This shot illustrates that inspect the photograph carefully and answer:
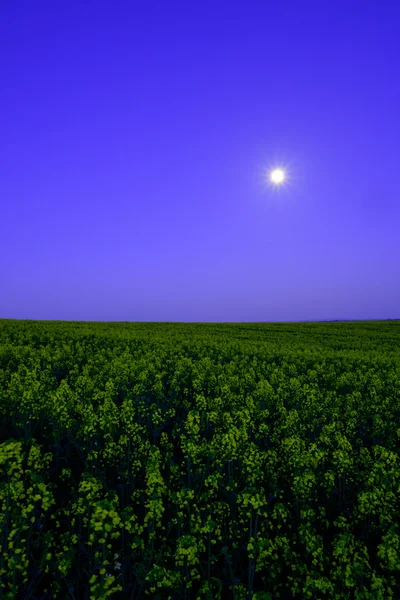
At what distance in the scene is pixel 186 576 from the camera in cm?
417

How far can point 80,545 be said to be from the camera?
4719 millimetres

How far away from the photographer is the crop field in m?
4.19

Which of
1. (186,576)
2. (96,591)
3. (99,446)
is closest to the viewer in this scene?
(96,591)

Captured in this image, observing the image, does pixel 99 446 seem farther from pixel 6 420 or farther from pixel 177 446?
pixel 6 420

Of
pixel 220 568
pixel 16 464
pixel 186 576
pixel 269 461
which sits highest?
pixel 16 464

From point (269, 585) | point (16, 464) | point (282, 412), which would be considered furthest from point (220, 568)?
point (282, 412)

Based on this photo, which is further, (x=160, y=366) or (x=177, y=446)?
(x=160, y=366)

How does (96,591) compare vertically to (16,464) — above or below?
below

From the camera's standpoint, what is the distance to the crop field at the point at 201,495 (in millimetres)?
4188

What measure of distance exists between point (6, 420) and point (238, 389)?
6798 millimetres

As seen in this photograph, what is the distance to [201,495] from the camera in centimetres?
534

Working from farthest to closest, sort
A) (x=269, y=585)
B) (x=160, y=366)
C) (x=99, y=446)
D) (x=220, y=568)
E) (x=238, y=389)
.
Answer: (x=160, y=366)
(x=238, y=389)
(x=99, y=446)
(x=220, y=568)
(x=269, y=585)

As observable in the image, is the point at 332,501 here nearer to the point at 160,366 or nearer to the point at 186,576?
the point at 186,576

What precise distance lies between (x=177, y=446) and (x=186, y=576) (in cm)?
447
